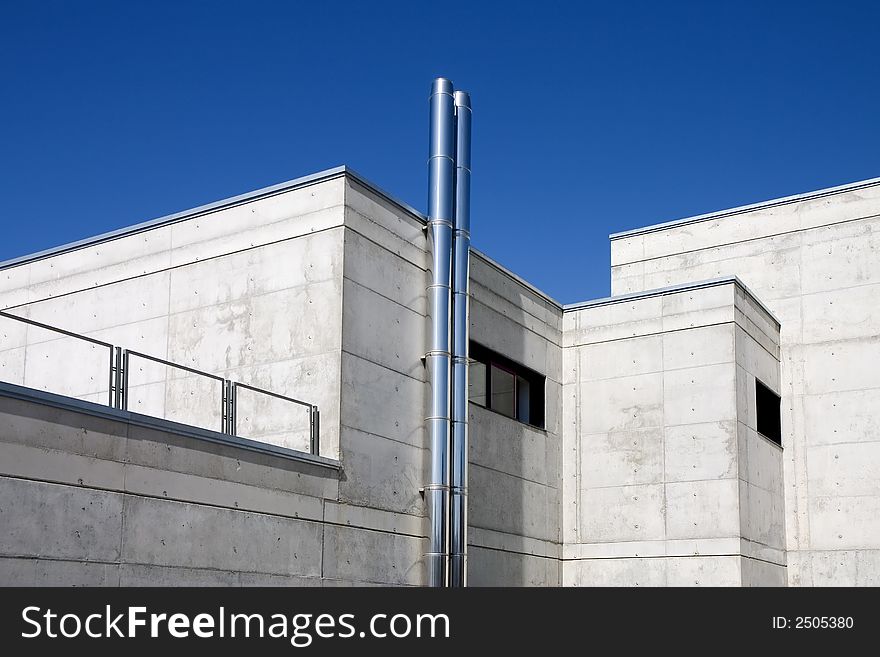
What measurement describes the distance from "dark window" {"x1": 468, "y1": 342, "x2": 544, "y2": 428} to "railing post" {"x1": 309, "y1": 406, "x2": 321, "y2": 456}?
613 centimetres

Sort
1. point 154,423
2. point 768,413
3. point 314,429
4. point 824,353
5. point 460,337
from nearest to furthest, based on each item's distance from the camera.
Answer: point 154,423 < point 314,429 < point 460,337 < point 768,413 < point 824,353

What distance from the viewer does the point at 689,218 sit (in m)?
38.4

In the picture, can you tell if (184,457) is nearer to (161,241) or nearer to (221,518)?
(221,518)

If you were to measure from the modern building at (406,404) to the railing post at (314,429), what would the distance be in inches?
2.9

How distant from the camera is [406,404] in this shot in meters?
25.9

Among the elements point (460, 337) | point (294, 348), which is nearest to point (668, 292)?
point (460, 337)

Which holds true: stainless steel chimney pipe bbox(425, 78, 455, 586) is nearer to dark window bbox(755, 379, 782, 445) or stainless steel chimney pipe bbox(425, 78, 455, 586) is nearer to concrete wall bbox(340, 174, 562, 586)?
concrete wall bbox(340, 174, 562, 586)

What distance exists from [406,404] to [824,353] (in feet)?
50.0

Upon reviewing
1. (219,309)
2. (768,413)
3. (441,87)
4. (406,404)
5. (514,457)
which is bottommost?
(514,457)

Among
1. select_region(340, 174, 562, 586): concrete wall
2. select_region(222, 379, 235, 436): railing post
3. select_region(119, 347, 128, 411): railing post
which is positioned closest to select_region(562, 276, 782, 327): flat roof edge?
select_region(340, 174, 562, 586): concrete wall

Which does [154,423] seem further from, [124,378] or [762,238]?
[762,238]

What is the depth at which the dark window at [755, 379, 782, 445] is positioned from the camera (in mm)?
33844
